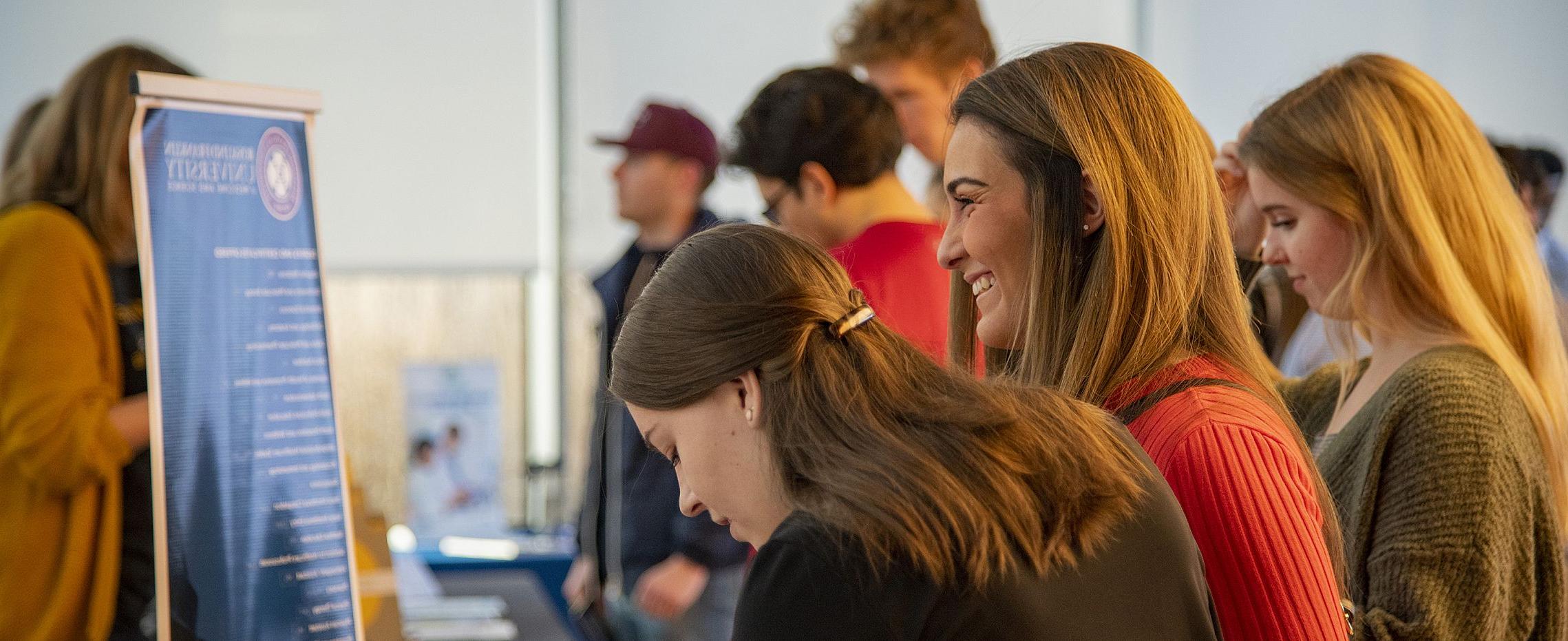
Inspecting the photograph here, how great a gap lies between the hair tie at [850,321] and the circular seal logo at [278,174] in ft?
3.21

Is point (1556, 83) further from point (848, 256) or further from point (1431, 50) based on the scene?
point (848, 256)

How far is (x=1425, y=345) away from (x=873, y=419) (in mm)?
915

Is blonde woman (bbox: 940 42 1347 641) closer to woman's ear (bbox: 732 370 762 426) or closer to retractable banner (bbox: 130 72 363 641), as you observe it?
woman's ear (bbox: 732 370 762 426)

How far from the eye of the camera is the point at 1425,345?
60.3 inches

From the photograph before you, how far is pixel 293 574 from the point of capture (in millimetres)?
1635

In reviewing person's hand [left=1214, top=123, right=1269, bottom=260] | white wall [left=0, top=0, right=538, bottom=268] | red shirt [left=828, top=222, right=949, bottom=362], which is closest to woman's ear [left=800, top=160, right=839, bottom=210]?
red shirt [left=828, top=222, right=949, bottom=362]

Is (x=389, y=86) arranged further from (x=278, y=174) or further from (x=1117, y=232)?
(x=1117, y=232)

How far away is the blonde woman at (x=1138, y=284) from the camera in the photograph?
1.02 meters

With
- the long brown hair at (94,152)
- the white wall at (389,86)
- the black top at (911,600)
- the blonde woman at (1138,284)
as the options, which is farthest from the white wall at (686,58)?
the black top at (911,600)

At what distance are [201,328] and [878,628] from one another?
3.58 feet

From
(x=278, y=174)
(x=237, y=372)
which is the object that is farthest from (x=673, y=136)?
(x=237, y=372)

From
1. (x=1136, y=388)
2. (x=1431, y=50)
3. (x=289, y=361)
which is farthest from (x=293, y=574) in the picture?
(x=1431, y=50)

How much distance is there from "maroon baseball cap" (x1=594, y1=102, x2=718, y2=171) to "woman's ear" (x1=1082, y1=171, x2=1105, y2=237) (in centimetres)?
210

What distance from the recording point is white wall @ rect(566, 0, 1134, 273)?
17.1ft
